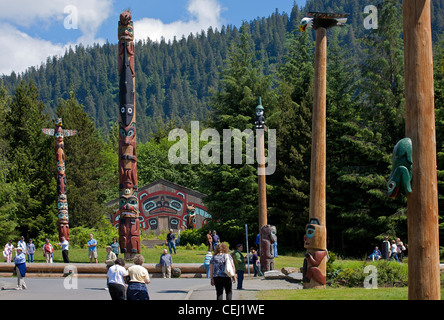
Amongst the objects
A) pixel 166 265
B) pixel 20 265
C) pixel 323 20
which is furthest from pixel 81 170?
pixel 323 20

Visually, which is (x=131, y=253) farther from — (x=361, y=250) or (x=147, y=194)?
(x=147, y=194)

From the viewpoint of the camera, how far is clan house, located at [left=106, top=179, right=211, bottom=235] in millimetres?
49625

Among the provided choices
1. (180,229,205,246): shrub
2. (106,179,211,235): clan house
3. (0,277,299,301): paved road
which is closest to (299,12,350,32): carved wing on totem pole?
(0,277,299,301): paved road

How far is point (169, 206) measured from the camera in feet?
164

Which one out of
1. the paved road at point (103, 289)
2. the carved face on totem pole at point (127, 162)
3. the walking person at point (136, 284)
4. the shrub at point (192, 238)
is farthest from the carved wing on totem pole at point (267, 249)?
the shrub at point (192, 238)

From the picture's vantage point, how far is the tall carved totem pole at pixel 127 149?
77.2 ft

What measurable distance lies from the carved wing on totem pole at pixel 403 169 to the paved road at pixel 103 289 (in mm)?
6932

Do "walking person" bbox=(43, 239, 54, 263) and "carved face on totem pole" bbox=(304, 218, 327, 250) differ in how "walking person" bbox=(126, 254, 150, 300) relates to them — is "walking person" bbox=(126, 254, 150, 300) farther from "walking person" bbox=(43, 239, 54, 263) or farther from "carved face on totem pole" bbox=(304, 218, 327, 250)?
"walking person" bbox=(43, 239, 54, 263)

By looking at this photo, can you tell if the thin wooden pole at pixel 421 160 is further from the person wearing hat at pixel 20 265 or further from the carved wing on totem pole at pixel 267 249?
the carved wing on totem pole at pixel 267 249

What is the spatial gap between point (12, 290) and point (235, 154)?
2329cm

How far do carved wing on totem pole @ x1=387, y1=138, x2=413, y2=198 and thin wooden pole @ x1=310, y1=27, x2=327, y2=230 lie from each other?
7090 millimetres

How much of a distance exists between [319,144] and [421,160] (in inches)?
290
